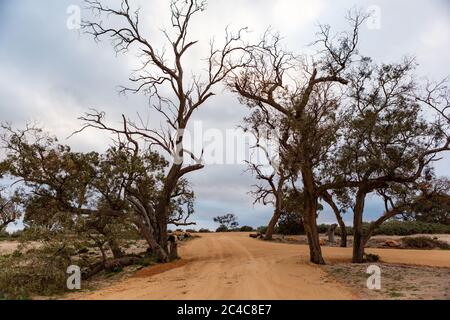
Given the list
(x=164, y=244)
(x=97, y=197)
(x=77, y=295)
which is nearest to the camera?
(x=77, y=295)

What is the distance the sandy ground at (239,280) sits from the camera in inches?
430

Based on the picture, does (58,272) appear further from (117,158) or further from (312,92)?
(312,92)

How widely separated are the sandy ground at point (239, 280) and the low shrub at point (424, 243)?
7.01 metres

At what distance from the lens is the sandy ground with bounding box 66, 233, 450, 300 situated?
35.9 ft

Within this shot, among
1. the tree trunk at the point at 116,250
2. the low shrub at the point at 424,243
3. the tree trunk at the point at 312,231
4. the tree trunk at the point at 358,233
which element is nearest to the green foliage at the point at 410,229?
the low shrub at the point at 424,243

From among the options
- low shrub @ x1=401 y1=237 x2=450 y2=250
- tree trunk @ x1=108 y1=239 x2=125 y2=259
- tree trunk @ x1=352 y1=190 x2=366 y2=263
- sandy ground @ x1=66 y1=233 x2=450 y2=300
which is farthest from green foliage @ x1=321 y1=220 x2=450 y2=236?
tree trunk @ x1=108 y1=239 x2=125 y2=259

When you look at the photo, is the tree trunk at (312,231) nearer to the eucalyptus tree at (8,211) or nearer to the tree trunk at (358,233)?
the tree trunk at (358,233)

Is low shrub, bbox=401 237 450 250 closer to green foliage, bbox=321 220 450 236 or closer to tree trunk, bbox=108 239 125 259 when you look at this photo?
green foliage, bbox=321 220 450 236

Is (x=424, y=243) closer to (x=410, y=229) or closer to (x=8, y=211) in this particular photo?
(x=410, y=229)

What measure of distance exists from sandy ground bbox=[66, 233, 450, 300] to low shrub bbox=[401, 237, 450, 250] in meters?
7.01
